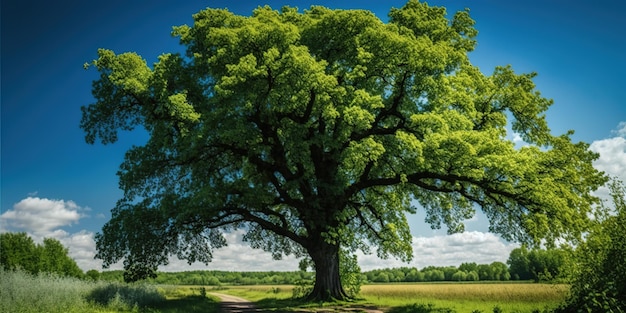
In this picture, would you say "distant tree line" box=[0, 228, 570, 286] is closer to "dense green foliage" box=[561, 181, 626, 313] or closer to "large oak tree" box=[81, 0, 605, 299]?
"large oak tree" box=[81, 0, 605, 299]

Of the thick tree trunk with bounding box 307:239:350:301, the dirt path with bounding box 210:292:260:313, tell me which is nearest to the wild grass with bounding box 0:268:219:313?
the dirt path with bounding box 210:292:260:313

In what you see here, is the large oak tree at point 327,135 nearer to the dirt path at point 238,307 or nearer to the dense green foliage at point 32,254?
the dirt path at point 238,307

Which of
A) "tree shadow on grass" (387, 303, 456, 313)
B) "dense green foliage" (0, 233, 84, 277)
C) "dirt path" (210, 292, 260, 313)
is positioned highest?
"dense green foliage" (0, 233, 84, 277)

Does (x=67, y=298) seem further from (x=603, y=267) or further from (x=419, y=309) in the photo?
(x=603, y=267)

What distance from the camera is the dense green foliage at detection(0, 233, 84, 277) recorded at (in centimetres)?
6739

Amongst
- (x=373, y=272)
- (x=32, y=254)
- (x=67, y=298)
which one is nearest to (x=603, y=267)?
(x=67, y=298)

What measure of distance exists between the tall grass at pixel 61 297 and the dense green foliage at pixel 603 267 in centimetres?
1620

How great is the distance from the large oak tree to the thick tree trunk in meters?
0.09

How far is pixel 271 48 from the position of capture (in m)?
20.8

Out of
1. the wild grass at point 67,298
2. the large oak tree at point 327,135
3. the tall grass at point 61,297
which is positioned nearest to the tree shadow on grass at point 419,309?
the large oak tree at point 327,135

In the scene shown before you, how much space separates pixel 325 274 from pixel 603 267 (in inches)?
597

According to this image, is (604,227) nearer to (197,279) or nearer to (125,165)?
(125,165)

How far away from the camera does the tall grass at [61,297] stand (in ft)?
49.7

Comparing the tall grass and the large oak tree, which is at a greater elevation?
the large oak tree
